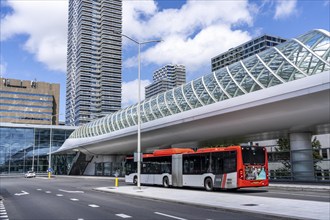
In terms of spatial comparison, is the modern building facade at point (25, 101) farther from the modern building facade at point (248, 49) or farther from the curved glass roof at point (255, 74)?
the curved glass roof at point (255, 74)

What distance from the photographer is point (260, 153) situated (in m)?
23.0

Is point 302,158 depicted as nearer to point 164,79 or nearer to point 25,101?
point 164,79

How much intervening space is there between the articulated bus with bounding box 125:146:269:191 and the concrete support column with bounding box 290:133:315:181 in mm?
7611

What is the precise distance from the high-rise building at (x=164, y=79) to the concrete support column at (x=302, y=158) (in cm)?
5937

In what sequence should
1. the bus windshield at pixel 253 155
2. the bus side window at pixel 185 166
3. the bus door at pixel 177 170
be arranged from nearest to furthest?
the bus windshield at pixel 253 155, the bus side window at pixel 185 166, the bus door at pixel 177 170

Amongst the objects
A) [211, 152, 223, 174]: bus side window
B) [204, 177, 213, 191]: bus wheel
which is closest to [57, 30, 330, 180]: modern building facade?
[211, 152, 223, 174]: bus side window

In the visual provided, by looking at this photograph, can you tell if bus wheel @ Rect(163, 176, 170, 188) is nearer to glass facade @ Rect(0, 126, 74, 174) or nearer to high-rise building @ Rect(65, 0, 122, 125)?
glass facade @ Rect(0, 126, 74, 174)

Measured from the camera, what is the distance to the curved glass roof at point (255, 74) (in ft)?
75.0

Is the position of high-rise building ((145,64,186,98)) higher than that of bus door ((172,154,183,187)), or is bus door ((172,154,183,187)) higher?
high-rise building ((145,64,186,98))

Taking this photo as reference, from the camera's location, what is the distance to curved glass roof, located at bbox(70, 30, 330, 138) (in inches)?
901

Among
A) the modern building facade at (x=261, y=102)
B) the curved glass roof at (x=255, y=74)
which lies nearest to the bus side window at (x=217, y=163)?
the modern building facade at (x=261, y=102)

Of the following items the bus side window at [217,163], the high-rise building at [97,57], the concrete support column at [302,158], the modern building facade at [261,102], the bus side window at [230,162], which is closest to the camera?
the bus side window at [230,162]

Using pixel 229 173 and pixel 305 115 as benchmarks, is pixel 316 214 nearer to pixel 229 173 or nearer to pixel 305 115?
pixel 229 173

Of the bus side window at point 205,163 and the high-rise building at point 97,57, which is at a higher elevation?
the high-rise building at point 97,57
